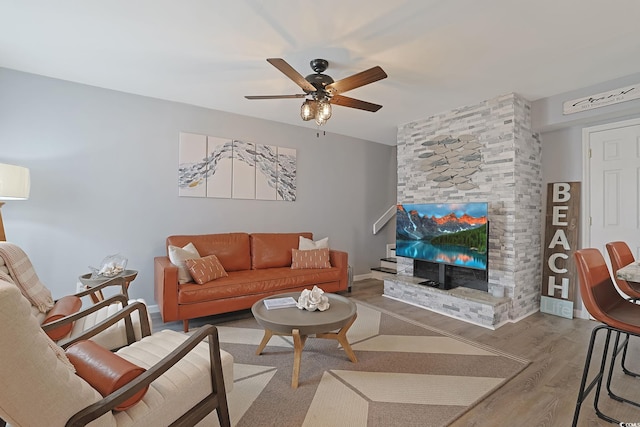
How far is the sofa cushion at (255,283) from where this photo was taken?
9.96ft

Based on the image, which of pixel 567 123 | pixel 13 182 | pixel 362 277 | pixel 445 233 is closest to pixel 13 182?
pixel 13 182

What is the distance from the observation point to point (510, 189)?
11.4 feet

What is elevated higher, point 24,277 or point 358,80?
point 358,80

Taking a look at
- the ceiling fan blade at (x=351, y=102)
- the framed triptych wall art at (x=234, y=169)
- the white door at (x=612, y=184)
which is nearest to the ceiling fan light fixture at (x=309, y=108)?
the ceiling fan blade at (x=351, y=102)

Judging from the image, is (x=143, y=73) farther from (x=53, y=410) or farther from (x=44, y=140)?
(x=53, y=410)

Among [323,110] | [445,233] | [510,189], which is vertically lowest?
[445,233]

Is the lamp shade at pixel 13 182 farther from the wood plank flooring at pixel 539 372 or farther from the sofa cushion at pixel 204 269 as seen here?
the wood plank flooring at pixel 539 372

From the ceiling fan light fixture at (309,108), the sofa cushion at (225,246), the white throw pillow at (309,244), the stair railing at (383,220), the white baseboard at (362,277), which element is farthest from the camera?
the stair railing at (383,220)

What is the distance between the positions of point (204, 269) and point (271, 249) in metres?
1.10

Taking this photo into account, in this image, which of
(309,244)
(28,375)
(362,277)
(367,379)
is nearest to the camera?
(28,375)

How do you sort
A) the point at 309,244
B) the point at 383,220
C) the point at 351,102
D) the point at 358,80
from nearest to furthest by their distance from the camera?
the point at 358,80 < the point at 351,102 < the point at 309,244 < the point at 383,220

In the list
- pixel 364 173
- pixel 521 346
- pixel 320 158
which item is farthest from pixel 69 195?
pixel 521 346

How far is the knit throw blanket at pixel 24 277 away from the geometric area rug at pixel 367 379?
1.38 meters

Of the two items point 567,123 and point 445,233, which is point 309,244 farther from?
point 567,123
